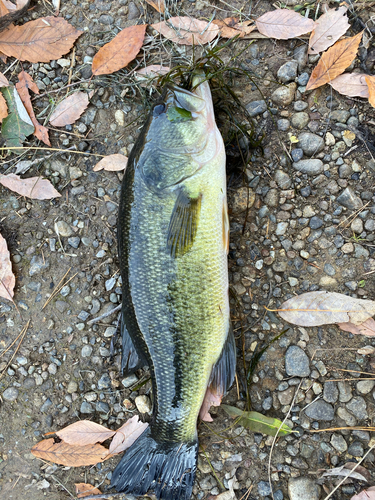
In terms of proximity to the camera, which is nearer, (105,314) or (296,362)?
(296,362)

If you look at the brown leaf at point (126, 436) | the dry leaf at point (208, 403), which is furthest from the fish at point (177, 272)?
the brown leaf at point (126, 436)

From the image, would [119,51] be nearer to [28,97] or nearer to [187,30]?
[187,30]

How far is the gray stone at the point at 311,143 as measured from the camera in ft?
9.95

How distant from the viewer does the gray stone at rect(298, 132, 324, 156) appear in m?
3.03

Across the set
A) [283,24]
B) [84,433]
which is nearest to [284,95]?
[283,24]

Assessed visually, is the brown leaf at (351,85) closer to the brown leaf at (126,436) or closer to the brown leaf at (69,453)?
the brown leaf at (126,436)

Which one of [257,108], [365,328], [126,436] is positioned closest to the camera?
[365,328]

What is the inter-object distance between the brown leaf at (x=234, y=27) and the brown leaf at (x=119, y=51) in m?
0.71

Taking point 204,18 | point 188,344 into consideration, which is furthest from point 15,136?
point 188,344

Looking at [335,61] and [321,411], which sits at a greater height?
[335,61]

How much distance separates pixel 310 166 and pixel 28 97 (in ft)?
8.97

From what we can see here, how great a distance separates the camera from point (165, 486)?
290cm

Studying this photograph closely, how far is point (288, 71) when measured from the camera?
Result: 3062mm

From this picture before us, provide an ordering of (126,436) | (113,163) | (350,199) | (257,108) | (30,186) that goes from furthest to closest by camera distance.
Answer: (30,186) < (113,163) < (126,436) < (257,108) < (350,199)
